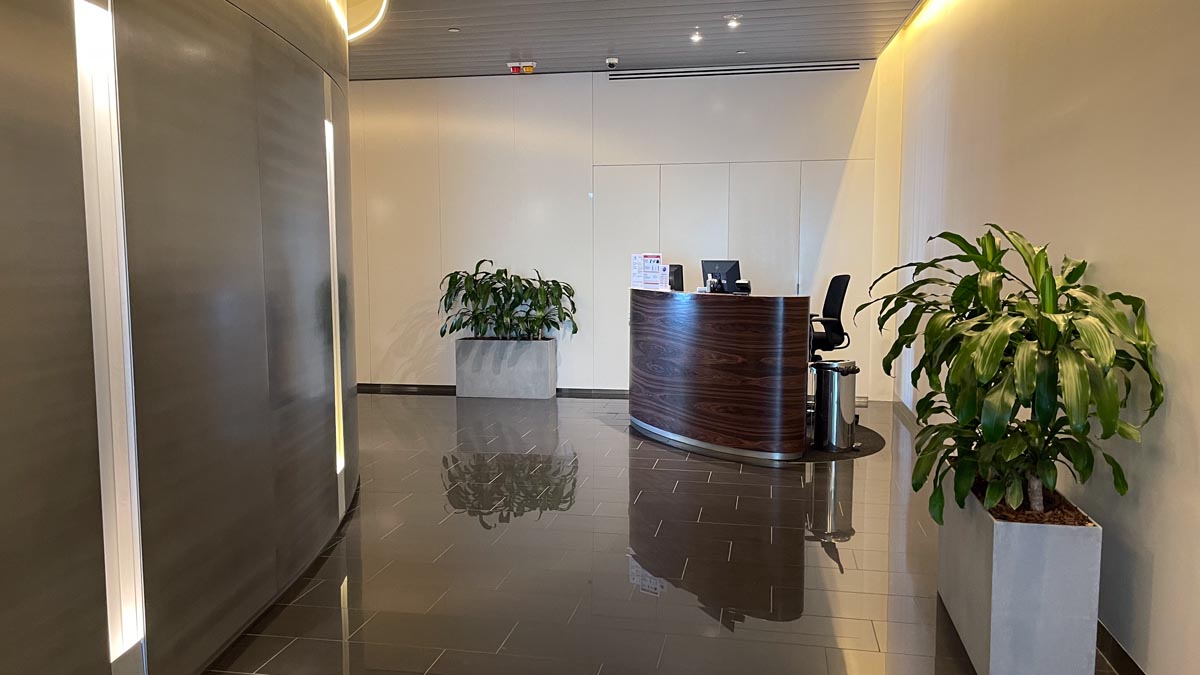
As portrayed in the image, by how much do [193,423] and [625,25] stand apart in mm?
4962

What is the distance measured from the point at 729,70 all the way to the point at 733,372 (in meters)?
3.70

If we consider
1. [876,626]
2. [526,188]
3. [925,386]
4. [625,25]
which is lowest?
[876,626]

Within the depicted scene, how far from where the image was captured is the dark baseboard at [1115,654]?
260 cm

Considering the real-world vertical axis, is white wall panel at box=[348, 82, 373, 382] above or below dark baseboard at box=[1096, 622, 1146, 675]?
above

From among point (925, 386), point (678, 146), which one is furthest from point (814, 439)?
point (678, 146)

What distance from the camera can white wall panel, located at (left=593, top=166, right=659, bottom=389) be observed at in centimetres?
812

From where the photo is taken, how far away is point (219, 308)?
2.81 meters

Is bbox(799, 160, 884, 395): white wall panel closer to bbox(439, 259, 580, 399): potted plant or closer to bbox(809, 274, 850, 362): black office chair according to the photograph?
bbox(809, 274, 850, 362): black office chair

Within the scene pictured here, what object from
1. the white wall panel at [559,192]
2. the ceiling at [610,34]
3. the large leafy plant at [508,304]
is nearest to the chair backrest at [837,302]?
the ceiling at [610,34]

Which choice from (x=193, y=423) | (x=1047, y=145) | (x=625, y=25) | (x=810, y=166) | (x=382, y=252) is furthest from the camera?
(x=382, y=252)

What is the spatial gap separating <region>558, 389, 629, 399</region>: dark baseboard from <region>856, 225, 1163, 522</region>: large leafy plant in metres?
5.54

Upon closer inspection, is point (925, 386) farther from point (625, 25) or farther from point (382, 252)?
point (382, 252)

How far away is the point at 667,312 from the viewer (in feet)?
20.0

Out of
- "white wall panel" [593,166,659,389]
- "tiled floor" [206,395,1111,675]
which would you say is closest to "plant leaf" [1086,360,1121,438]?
"tiled floor" [206,395,1111,675]
